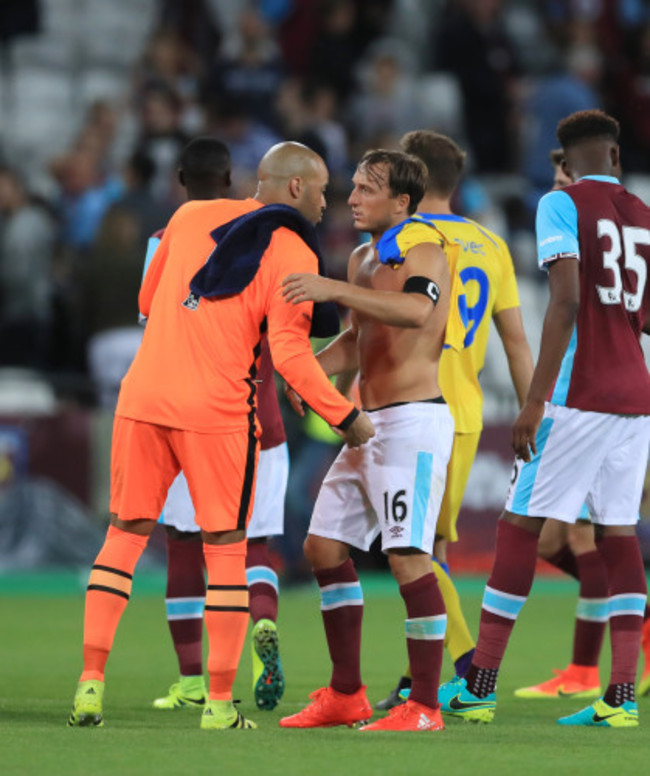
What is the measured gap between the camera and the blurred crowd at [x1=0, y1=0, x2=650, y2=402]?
14.9m

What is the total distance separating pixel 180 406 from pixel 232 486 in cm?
35

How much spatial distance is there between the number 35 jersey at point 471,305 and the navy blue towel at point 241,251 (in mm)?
1176

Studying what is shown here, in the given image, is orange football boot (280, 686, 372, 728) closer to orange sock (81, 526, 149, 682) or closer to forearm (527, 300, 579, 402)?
orange sock (81, 526, 149, 682)

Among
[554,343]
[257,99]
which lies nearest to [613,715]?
[554,343]

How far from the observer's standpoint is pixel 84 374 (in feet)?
47.4

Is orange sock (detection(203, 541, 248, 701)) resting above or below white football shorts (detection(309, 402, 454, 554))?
below

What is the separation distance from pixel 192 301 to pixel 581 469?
5.43 ft

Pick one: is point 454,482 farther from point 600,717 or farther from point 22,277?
point 22,277

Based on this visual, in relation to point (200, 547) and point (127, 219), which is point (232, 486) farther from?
point (127, 219)

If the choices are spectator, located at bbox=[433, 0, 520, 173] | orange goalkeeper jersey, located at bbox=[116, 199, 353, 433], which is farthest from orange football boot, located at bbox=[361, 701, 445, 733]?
spectator, located at bbox=[433, 0, 520, 173]

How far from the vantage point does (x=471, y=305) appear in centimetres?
745

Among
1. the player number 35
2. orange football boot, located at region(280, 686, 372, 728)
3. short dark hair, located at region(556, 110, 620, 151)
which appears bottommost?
orange football boot, located at region(280, 686, 372, 728)

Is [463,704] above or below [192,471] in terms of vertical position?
below

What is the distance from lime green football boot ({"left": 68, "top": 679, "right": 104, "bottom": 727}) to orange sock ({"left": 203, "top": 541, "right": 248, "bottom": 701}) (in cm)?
41
